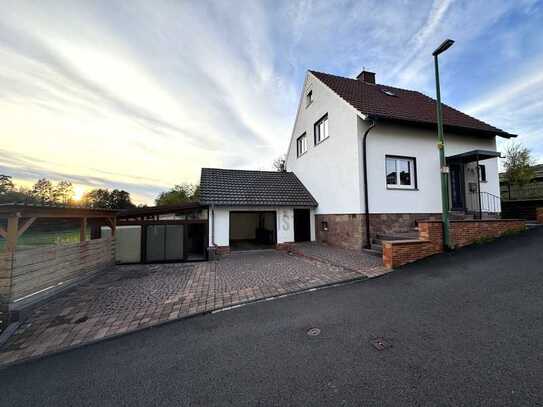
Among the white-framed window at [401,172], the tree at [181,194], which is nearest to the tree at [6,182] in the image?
the tree at [181,194]

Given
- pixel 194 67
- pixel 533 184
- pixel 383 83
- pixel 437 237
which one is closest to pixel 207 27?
pixel 194 67

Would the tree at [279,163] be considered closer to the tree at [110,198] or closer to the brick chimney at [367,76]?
the brick chimney at [367,76]

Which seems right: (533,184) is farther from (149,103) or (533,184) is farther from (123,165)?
(123,165)

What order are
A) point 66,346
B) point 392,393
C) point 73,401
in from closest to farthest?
point 392,393
point 73,401
point 66,346

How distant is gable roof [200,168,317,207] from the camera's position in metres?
11.1

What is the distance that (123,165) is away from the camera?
14148 millimetres

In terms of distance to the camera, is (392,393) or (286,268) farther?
(286,268)

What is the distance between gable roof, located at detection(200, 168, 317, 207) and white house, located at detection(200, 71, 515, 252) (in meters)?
0.05

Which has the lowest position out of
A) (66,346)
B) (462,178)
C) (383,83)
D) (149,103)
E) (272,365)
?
(66,346)

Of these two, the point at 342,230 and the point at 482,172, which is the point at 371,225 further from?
the point at 482,172

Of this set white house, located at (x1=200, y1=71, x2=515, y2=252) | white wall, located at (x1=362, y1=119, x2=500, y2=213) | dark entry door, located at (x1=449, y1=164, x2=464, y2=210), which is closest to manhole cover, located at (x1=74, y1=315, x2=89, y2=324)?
white house, located at (x1=200, y1=71, x2=515, y2=252)

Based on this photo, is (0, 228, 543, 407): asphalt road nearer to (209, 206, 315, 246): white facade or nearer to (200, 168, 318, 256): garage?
(209, 206, 315, 246): white facade

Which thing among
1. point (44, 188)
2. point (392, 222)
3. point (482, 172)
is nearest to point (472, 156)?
point (482, 172)

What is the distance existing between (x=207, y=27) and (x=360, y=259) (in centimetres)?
930
